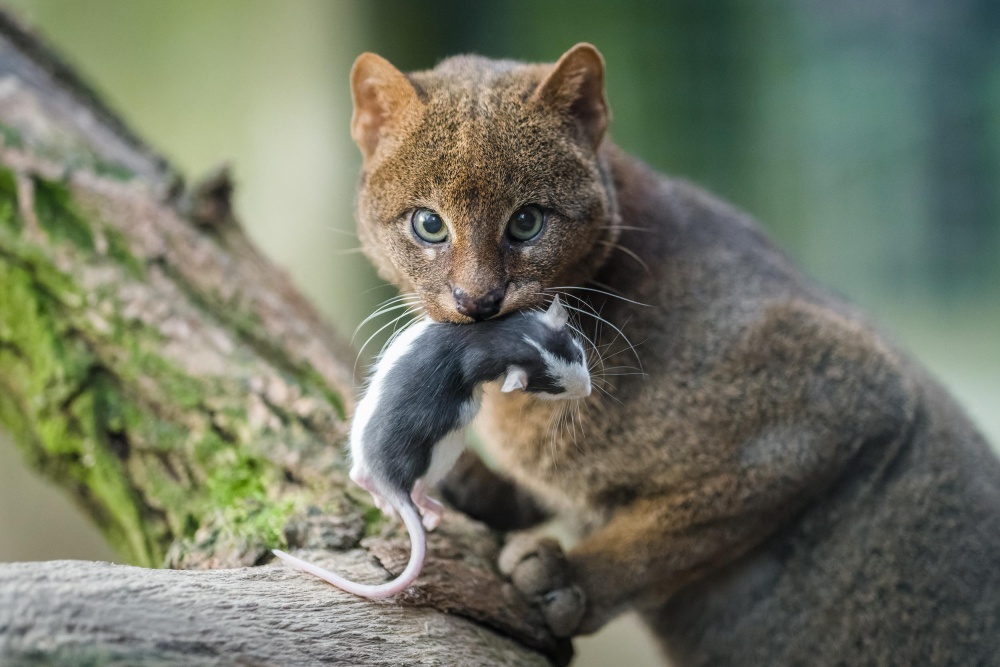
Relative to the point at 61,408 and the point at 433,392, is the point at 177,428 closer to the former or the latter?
the point at 61,408

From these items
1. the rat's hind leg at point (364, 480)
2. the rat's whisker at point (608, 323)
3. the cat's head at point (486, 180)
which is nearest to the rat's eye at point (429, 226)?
the cat's head at point (486, 180)

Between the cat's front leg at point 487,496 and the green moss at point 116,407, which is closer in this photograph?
the green moss at point 116,407

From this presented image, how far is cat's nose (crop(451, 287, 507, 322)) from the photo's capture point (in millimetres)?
2389

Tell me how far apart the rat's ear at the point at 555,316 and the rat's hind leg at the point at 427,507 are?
599 mm

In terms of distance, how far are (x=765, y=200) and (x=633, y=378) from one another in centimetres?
491

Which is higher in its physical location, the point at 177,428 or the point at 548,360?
the point at 548,360

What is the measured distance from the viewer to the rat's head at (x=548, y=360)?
231 cm

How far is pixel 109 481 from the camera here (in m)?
3.12

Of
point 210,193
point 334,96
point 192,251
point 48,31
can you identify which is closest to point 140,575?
point 192,251

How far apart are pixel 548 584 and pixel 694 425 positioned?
0.68 metres

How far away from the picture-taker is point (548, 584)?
→ 2697mm

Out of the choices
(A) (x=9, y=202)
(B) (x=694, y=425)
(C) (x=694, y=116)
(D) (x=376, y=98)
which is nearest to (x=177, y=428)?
(A) (x=9, y=202)

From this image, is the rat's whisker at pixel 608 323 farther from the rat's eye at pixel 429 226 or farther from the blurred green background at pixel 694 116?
the blurred green background at pixel 694 116

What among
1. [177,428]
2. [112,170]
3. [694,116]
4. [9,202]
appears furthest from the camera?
[694,116]
